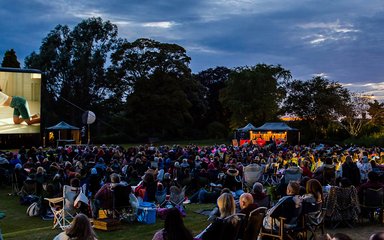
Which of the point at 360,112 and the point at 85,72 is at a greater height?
the point at 85,72

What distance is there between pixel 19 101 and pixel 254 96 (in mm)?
29026

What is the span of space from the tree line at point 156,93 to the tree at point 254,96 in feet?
0.37

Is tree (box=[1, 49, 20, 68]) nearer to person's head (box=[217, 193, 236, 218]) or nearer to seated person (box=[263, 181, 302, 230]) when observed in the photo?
seated person (box=[263, 181, 302, 230])

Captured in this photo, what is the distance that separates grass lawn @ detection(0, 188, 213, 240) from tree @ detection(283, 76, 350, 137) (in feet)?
114

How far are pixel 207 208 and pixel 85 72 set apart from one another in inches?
1788

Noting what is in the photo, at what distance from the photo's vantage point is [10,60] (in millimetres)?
Answer: 48938

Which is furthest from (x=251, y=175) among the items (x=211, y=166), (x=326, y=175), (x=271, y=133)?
(x=271, y=133)

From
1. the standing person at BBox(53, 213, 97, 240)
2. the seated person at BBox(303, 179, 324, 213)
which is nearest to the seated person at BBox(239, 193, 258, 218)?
the seated person at BBox(303, 179, 324, 213)

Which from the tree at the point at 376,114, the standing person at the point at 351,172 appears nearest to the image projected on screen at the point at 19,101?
the standing person at the point at 351,172

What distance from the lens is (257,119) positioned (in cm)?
4959

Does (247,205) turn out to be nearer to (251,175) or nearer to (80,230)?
(80,230)

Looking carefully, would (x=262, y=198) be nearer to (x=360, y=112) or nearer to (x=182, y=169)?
(x=182, y=169)

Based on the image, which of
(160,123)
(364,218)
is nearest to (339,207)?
(364,218)

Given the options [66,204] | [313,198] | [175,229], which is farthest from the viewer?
[66,204]
